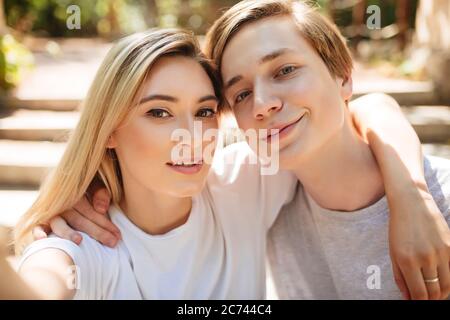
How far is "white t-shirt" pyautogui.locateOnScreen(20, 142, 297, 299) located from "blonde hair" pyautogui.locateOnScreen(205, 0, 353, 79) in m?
0.41

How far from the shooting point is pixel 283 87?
4.80 ft

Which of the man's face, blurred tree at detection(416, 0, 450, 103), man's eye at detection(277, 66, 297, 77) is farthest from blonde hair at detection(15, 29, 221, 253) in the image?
blurred tree at detection(416, 0, 450, 103)

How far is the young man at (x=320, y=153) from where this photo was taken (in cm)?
132

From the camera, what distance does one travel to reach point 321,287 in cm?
170

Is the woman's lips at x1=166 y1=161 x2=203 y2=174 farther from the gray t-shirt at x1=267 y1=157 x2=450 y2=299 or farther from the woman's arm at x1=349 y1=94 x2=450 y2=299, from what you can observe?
the woman's arm at x1=349 y1=94 x2=450 y2=299

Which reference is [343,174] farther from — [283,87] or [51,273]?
[51,273]

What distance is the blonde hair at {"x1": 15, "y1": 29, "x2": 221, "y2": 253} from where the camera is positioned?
1.46 m

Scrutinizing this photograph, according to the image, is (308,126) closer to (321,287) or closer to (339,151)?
(339,151)

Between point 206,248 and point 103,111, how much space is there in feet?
1.87

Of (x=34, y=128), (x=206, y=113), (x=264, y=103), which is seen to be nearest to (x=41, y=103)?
(x=34, y=128)

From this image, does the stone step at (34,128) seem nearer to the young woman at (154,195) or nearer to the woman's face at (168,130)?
the young woman at (154,195)

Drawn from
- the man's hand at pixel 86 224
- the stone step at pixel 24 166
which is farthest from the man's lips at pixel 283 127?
the stone step at pixel 24 166
